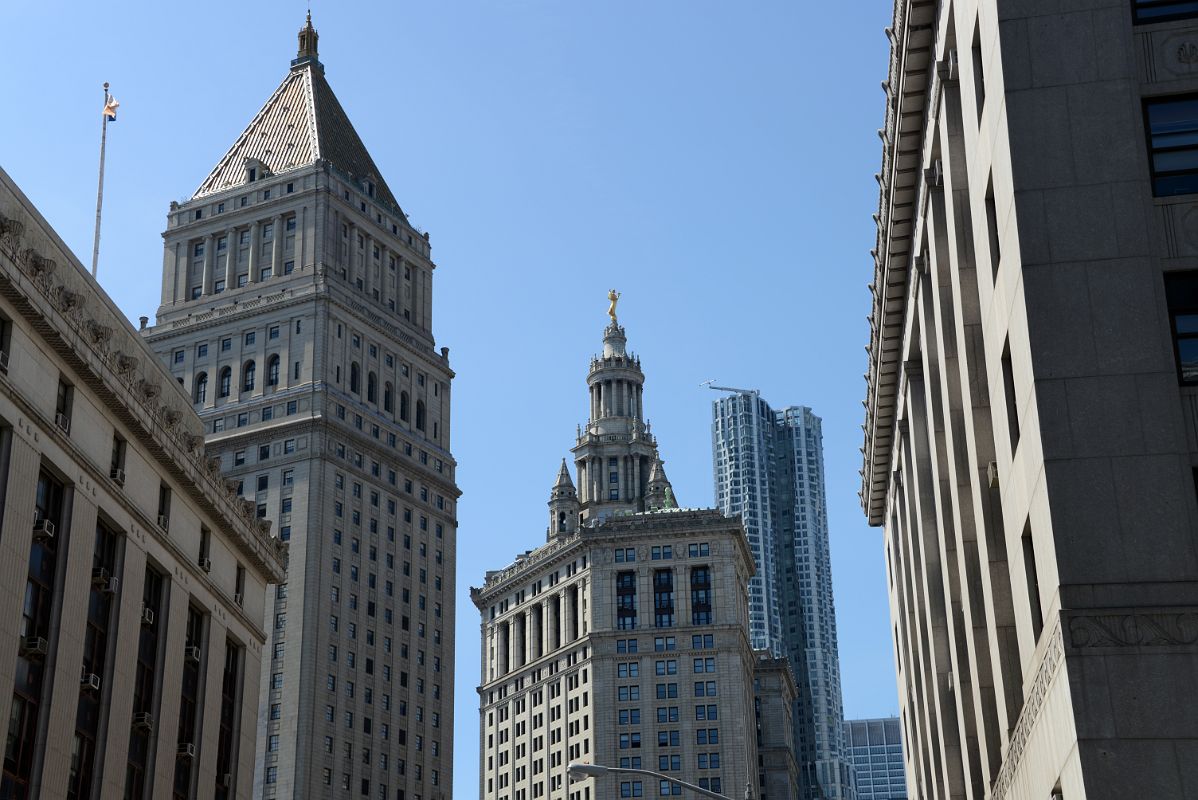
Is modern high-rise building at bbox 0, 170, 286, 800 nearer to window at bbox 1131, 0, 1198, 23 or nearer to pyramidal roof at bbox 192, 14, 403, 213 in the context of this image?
window at bbox 1131, 0, 1198, 23

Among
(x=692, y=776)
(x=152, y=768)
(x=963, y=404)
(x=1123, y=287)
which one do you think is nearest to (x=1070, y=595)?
(x=1123, y=287)

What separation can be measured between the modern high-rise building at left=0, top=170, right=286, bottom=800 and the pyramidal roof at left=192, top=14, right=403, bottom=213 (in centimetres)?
8554

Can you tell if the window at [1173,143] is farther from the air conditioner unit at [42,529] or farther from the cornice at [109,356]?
the air conditioner unit at [42,529]

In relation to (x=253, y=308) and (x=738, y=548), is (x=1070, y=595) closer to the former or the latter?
(x=253, y=308)

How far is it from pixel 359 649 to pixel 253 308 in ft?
105

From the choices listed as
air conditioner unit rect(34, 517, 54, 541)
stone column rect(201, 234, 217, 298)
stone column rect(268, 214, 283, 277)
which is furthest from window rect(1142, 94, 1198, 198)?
stone column rect(201, 234, 217, 298)

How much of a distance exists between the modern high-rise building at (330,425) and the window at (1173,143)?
104m

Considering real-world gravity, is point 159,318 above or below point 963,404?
above

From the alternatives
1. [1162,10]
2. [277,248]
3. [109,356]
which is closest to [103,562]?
[109,356]

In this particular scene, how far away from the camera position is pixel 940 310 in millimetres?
48188

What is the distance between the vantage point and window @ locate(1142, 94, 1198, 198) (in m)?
34.2

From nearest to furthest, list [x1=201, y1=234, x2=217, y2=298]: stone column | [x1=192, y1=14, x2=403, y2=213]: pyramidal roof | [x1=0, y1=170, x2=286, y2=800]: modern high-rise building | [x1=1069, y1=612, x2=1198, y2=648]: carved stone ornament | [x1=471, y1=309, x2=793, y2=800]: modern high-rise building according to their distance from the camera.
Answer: [x1=1069, y1=612, x2=1198, y2=648]: carved stone ornament, [x1=0, y1=170, x2=286, y2=800]: modern high-rise building, [x1=201, y1=234, x2=217, y2=298]: stone column, [x1=192, y1=14, x2=403, y2=213]: pyramidal roof, [x1=471, y1=309, x2=793, y2=800]: modern high-rise building

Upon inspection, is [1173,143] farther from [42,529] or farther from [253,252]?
[253,252]

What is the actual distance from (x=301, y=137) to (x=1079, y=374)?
134222mm
